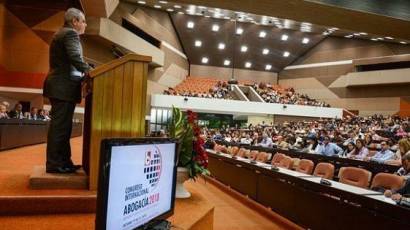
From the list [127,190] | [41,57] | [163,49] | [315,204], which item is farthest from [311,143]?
[163,49]

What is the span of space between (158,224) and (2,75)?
42.9 feet

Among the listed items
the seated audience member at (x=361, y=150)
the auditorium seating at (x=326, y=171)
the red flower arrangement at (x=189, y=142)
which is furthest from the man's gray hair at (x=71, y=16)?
the seated audience member at (x=361, y=150)

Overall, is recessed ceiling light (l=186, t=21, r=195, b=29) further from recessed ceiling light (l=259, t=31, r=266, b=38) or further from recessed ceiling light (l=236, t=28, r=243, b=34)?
recessed ceiling light (l=259, t=31, r=266, b=38)

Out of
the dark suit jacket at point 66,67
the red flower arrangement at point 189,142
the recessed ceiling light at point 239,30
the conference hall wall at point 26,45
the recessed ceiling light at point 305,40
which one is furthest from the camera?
the recessed ceiling light at point 305,40

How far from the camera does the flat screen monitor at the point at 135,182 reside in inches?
50.6

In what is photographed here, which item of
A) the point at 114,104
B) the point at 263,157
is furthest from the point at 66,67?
the point at 263,157

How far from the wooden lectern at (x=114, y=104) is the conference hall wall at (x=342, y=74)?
23.0 meters

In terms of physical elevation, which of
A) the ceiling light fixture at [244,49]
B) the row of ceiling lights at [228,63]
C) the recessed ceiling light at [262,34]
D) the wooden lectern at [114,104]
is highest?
the recessed ceiling light at [262,34]

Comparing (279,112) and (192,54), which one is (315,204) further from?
(192,54)

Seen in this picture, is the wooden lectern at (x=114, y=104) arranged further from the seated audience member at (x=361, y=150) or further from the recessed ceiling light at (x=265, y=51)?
the recessed ceiling light at (x=265, y=51)

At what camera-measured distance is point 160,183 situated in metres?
1.75

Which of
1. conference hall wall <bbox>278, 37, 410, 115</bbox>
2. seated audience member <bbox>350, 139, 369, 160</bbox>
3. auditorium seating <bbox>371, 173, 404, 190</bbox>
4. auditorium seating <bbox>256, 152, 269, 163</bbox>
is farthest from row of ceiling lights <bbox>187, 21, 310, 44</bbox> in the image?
auditorium seating <bbox>371, 173, 404, 190</bbox>

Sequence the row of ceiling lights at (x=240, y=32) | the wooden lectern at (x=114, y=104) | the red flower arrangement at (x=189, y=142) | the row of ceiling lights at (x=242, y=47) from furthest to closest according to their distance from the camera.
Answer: the row of ceiling lights at (x=242, y=47) → the row of ceiling lights at (x=240, y=32) → the red flower arrangement at (x=189, y=142) → the wooden lectern at (x=114, y=104)

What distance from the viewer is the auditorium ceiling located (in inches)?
818
